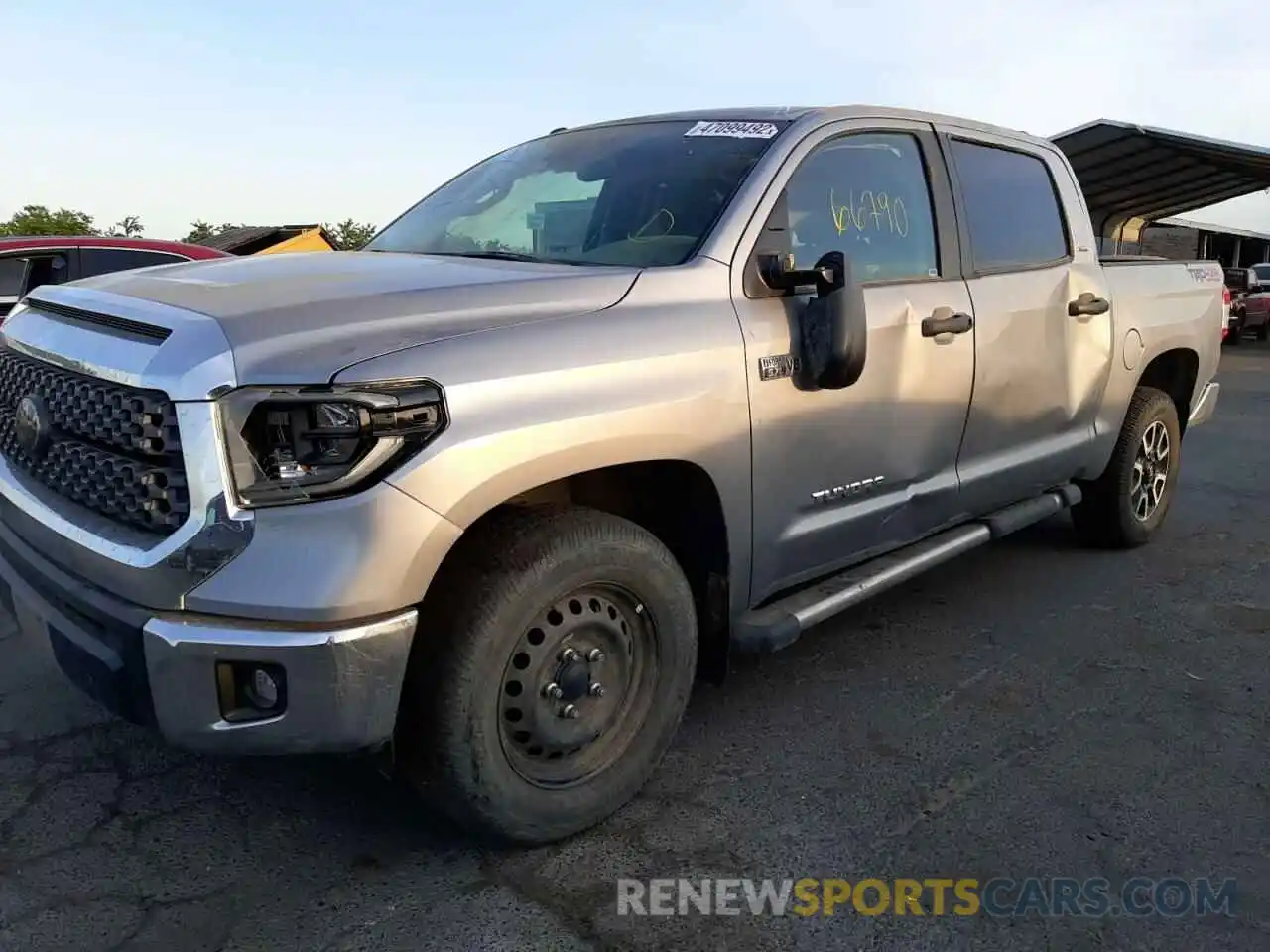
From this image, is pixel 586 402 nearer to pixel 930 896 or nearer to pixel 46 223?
pixel 930 896

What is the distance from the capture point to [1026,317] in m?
4.16

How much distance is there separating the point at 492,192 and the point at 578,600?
5.89 ft

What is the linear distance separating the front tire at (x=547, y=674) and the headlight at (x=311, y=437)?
401mm

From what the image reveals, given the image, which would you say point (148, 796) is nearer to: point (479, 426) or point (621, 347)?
point (479, 426)

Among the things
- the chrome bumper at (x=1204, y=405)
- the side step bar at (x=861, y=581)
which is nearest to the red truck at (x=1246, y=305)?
the chrome bumper at (x=1204, y=405)

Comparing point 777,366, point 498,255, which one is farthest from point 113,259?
point 777,366

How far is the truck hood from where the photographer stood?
225 centimetres

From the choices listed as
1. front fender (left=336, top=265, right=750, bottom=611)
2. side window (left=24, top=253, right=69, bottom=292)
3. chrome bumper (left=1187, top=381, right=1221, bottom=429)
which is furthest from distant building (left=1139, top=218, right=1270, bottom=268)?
front fender (left=336, top=265, right=750, bottom=611)

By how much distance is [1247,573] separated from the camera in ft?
17.0

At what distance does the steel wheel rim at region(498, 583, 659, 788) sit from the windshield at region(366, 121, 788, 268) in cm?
101

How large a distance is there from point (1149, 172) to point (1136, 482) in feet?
56.7

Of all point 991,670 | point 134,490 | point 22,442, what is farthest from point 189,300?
point 991,670

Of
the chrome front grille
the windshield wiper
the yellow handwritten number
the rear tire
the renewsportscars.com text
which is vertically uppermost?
the yellow handwritten number

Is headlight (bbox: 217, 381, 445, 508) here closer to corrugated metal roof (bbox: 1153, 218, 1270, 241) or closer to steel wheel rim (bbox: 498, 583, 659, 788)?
steel wheel rim (bbox: 498, 583, 659, 788)
